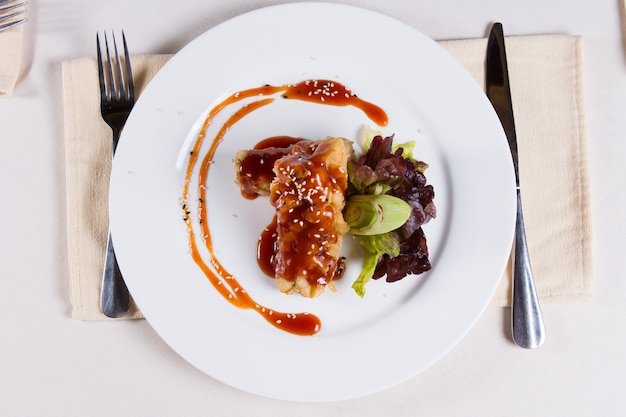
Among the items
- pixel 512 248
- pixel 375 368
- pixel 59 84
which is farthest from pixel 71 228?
pixel 512 248

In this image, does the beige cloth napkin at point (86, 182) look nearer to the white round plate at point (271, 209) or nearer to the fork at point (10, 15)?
the white round plate at point (271, 209)

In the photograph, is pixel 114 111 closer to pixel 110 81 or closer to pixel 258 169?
pixel 110 81

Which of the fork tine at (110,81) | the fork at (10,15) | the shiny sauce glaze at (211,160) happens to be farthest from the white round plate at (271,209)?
the fork at (10,15)

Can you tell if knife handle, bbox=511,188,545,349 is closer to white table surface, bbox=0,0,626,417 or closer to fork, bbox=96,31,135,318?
white table surface, bbox=0,0,626,417

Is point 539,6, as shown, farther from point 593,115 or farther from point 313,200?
point 313,200

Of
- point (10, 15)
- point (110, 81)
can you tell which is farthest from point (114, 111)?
point (10, 15)
